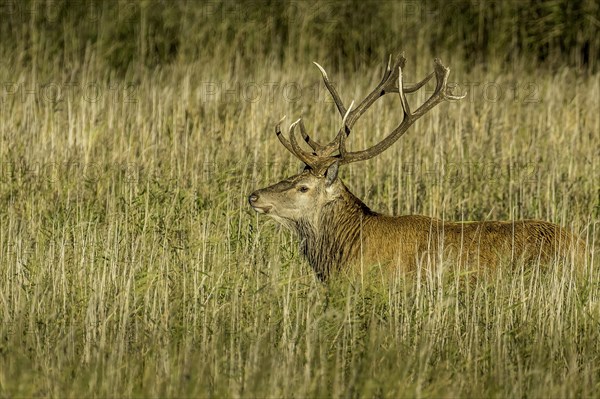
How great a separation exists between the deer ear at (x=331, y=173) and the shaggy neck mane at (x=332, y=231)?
0.18m

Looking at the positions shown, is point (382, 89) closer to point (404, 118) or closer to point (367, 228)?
point (404, 118)

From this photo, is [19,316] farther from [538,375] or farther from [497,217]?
[497,217]

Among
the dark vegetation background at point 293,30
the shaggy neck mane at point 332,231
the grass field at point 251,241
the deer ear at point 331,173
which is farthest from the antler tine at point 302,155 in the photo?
the dark vegetation background at point 293,30

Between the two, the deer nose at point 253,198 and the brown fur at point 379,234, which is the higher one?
the deer nose at point 253,198

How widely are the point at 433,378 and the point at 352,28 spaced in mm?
10660

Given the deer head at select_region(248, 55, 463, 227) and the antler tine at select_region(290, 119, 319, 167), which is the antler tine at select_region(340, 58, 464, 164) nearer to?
the deer head at select_region(248, 55, 463, 227)

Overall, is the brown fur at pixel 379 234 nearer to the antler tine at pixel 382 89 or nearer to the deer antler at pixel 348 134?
the deer antler at pixel 348 134

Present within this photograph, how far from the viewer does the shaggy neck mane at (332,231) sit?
24.7ft

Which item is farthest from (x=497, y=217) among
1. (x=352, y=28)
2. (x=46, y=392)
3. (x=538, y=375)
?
(x=352, y=28)

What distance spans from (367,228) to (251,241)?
76cm

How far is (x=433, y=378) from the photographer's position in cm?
488

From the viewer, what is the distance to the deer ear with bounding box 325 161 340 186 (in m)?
7.37

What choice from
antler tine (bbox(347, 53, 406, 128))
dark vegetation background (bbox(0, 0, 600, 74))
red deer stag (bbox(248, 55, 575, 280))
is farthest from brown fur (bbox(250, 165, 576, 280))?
dark vegetation background (bbox(0, 0, 600, 74))

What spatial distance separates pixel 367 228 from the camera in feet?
24.4
